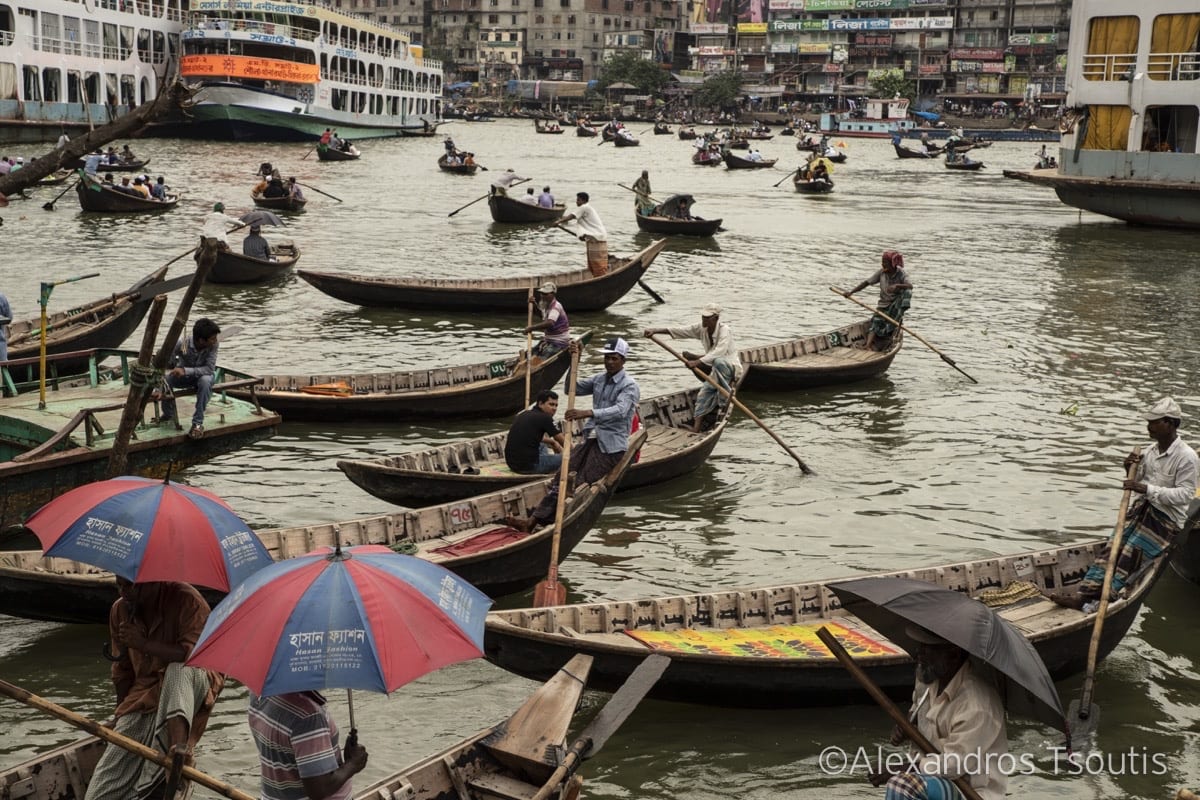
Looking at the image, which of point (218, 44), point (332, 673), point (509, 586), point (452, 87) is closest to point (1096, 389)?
point (509, 586)

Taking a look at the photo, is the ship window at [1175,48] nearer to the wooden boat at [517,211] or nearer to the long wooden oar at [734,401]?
the wooden boat at [517,211]

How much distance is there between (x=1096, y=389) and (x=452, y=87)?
12206 centimetres

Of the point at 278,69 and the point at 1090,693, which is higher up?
the point at 278,69

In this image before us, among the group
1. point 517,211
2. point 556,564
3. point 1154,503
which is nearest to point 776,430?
point 556,564

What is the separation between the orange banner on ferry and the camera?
6438 cm

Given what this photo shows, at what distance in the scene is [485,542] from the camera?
1003cm

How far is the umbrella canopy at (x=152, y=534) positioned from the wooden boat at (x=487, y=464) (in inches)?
182

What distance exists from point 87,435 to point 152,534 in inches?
210

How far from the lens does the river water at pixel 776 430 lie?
818 centimetres

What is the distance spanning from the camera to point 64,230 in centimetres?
3053

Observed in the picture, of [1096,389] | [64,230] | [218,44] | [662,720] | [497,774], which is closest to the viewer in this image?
[497,774]

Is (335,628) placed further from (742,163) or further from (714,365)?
(742,163)

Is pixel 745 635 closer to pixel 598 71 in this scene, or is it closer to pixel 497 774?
pixel 497 774

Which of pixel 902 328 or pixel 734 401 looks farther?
pixel 902 328
